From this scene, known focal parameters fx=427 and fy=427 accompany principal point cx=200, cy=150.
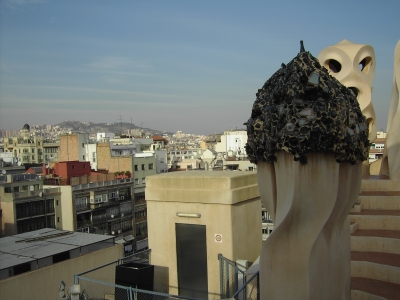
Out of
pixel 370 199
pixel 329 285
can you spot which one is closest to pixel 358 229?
pixel 370 199

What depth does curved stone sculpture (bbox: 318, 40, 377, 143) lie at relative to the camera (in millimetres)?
18328

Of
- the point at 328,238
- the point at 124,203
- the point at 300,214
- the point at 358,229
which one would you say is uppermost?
the point at 300,214

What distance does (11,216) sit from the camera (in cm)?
3275

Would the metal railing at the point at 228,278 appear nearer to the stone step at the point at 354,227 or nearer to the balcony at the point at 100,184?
the stone step at the point at 354,227

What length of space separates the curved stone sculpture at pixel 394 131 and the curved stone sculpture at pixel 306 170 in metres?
8.59

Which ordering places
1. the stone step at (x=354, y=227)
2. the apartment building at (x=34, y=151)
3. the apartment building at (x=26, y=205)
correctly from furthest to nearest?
the apartment building at (x=34, y=151) < the apartment building at (x=26, y=205) < the stone step at (x=354, y=227)

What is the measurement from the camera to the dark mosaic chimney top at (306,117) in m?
6.47

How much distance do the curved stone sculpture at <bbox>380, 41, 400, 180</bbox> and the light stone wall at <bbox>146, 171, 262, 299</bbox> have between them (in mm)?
6364

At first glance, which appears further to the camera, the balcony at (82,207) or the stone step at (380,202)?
the balcony at (82,207)

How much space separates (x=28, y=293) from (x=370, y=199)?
36.3 ft

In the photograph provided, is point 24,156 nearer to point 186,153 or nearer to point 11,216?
point 186,153

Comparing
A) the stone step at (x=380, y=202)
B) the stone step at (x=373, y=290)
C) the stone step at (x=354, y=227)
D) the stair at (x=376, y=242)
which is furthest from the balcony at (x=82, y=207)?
the stone step at (x=373, y=290)

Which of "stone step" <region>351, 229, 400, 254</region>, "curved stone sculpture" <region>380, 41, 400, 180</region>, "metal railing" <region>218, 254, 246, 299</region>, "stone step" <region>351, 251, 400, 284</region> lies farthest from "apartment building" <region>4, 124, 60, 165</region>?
"stone step" <region>351, 251, 400, 284</region>

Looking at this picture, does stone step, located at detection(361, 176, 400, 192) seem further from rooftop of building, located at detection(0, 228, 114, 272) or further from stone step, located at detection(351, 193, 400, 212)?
rooftop of building, located at detection(0, 228, 114, 272)
